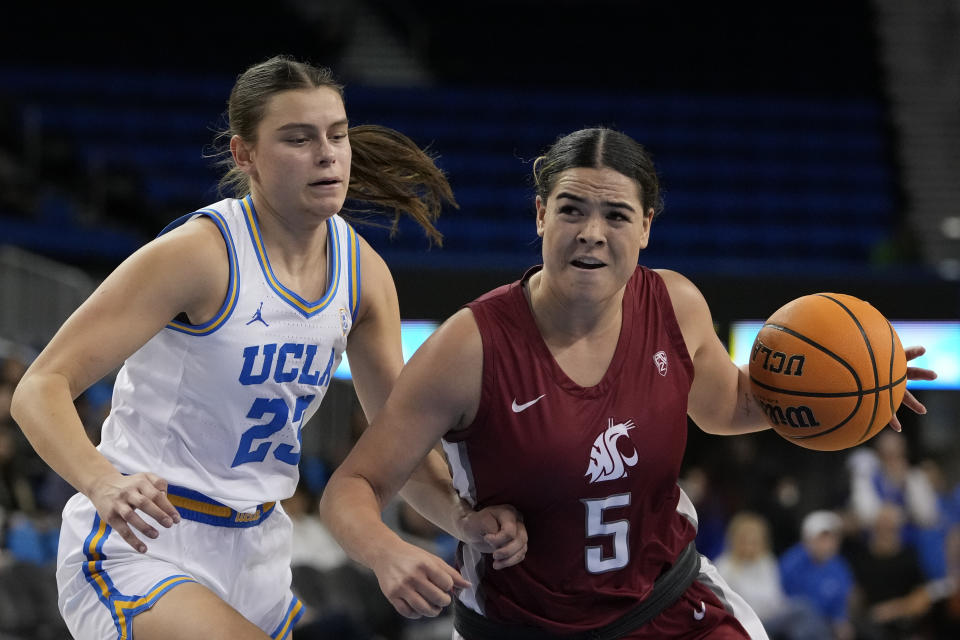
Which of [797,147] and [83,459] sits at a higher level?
[797,147]

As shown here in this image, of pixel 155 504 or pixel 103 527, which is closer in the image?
pixel 155 504

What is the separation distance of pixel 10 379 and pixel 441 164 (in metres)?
7.93

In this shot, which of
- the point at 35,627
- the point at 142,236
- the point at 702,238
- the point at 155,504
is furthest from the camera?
the point at 702,238

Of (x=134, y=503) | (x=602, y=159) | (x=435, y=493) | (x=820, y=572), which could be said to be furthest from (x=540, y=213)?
(x=820, y=572)

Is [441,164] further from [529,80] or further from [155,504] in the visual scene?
[155,504]

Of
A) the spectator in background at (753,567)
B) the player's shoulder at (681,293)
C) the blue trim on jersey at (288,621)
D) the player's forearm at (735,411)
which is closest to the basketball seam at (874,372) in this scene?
the player's forearm at (735,411)

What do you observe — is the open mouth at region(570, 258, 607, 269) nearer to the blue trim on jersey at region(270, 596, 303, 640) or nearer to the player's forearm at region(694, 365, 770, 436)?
the player's forearm at region(694, 365, 770, 436)

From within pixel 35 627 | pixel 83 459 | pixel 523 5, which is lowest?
pixel 35 627

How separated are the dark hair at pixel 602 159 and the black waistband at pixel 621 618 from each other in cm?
90

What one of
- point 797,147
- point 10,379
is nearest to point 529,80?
point 797,147

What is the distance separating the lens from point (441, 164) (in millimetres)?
15055

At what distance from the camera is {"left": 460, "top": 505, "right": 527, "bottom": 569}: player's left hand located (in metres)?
2.83

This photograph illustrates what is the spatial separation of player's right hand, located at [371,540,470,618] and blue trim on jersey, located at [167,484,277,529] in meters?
0.65

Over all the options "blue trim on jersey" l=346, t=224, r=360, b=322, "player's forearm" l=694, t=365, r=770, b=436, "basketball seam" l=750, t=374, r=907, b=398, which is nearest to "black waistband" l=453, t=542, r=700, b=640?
"player's forearm" l=694, t=365, r=770, b=436
